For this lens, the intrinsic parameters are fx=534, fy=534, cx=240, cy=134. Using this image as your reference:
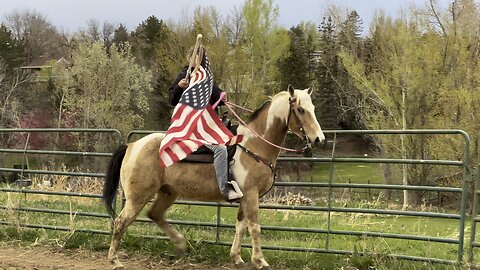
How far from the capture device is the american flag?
5445 millimetres

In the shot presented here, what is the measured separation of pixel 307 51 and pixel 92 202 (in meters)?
26.5

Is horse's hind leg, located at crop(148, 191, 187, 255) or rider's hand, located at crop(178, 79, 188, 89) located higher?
rider's hand, located at crop(178, 79, 188, 89)

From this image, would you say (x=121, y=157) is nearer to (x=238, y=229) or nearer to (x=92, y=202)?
(x=238, y=229)

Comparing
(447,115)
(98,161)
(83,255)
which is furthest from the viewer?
(447,115)

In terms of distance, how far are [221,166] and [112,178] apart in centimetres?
145

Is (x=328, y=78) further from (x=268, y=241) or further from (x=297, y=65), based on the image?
(x=268, y=241)

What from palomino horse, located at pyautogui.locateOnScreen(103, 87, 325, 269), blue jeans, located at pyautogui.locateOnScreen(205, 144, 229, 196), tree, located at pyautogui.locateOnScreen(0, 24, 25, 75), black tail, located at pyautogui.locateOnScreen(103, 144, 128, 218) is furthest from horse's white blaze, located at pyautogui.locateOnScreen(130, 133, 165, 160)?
tree, located at pyautogui.locateOnScreen(0, 24, 25, 75)

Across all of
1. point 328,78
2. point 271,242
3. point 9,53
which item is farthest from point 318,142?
point 9,53

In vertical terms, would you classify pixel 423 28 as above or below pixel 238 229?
Result: above

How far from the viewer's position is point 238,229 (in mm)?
5477

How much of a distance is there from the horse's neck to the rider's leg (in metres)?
0.27

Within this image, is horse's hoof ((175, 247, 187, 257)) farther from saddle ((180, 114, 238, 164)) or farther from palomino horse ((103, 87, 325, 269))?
saddle ((180, 114, 238, 164))

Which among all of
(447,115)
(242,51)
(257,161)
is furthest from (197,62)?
(242,51)

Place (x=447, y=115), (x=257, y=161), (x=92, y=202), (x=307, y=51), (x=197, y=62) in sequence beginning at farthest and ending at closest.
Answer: (x=307, y=51), (x=447, y=115), (x=92, y=202), (x=197, y=62), (x=257, y=161)
